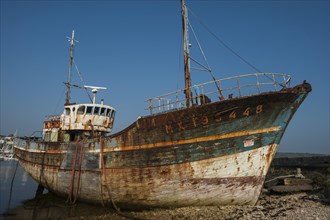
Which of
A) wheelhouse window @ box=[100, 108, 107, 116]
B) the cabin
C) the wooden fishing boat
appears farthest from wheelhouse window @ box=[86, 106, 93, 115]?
the wooden fishing boat

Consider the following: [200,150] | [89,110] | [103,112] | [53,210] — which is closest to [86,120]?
[89,110]

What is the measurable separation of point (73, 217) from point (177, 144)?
6.15 meters

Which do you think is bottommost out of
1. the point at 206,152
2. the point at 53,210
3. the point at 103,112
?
the point at 53,210

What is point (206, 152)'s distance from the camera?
11.1m

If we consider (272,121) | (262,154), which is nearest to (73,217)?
(262,154)

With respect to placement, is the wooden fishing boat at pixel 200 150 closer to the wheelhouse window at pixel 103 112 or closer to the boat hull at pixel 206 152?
the boat hull at pixel 206 152

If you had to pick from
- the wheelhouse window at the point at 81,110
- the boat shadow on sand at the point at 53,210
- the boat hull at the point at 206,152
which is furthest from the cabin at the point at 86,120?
the boat hull at the point at 206,152

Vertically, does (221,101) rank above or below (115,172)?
above

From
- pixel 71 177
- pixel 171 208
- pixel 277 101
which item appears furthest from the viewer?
pixel 71 177

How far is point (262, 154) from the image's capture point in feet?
36.8

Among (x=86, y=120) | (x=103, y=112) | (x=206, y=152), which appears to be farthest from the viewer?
(x=103, y=112)

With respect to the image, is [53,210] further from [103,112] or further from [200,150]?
[200,150]

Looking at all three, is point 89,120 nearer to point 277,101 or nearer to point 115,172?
point 115,172

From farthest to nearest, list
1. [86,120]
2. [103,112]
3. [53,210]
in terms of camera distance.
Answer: [103,112] < [86,120] < [53,210]
